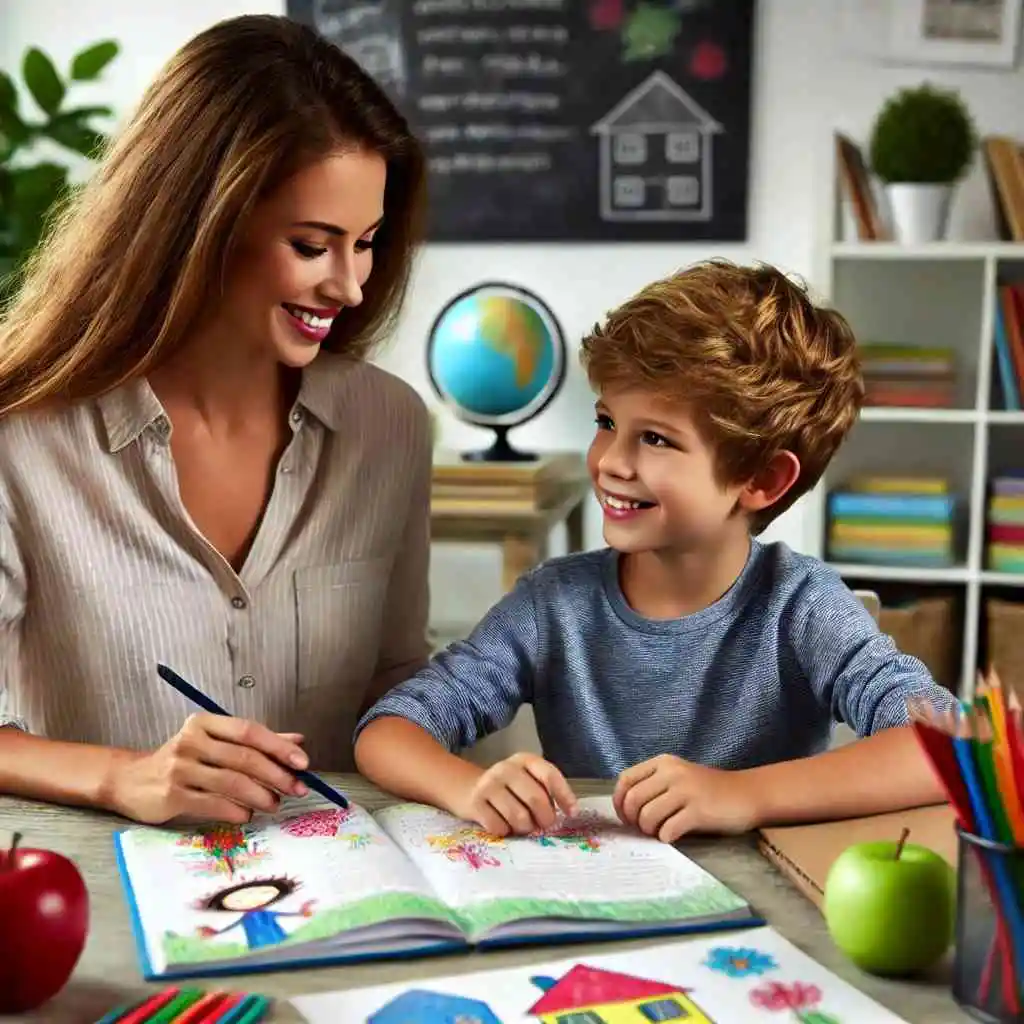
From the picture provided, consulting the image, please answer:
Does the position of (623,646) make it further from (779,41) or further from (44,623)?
(779,41)

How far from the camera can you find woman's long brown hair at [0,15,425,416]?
125 centimetres

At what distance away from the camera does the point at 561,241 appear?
139 inches

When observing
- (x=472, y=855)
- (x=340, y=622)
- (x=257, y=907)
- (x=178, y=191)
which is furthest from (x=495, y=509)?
(x=257, y=907)

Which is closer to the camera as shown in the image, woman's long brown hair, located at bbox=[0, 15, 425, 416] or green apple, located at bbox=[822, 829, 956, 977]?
green apple, located at bbox=[822, 829, 956, 977]

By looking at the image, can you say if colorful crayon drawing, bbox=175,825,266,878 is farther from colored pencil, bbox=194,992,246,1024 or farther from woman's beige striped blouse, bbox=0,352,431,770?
woman's beige striped blouse, bbox=0,352,431,770

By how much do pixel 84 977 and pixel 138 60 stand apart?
3279 mm

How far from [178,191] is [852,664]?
0.73 m

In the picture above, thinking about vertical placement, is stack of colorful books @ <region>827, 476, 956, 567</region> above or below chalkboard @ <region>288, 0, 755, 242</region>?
below

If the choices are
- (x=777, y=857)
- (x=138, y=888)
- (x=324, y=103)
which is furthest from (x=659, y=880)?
(x=324, y=103)

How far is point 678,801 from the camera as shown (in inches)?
40.0

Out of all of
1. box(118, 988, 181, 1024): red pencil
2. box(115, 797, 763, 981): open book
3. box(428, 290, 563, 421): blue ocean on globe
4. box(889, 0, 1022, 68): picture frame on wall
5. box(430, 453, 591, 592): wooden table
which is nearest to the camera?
box(118, 988, 181, 1024): red pencil

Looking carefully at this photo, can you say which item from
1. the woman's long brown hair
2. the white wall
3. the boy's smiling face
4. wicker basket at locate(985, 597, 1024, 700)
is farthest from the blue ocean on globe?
the boy's smiling face

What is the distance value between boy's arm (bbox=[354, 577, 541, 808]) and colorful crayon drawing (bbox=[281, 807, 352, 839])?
8 centimetres

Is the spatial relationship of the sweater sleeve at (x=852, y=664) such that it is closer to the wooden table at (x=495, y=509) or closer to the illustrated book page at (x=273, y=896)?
the illustrated book page at (x=273, y=896)
